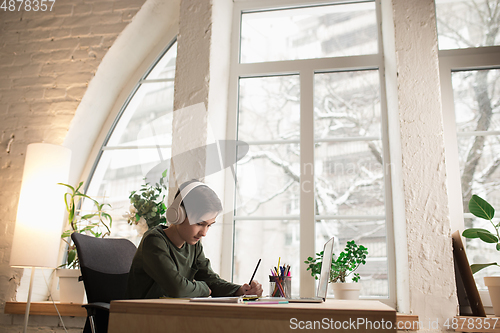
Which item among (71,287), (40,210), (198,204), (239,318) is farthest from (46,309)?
(239,318)

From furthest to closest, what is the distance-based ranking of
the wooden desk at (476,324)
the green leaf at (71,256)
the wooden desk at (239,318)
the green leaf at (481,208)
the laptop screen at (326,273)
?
the green leaf at (71,256) → the green leaf at (481,208) → the wooden desk at (476,324) → the laptop screen at (326,273) → the wooden desk at (239,318)

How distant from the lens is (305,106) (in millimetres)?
2959

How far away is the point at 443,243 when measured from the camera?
232 centimetres

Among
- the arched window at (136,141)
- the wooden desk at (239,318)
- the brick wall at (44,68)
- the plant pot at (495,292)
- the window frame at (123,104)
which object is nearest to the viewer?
the wooden desk at (239,318)

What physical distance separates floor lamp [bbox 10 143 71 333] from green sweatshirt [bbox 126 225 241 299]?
0.96 meters

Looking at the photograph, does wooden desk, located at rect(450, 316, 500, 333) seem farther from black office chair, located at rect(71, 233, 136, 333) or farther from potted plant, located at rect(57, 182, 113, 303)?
potted plant, located at rect(57, 182, 113, 303)

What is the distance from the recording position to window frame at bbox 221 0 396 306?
2.69 meters

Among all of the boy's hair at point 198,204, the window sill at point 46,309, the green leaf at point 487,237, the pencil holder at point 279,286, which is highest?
the boy's hair at point 198,204

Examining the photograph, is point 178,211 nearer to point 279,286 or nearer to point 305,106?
point 279,286

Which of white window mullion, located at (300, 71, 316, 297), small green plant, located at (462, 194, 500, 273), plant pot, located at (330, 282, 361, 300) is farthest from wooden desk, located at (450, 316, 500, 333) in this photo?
white window mullion, located at (300, 71, 316, 297)

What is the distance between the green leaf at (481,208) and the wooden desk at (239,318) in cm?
153

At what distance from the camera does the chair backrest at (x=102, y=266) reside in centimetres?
182

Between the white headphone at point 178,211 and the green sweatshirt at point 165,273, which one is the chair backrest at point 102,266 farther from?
the white headphone at point 178,211

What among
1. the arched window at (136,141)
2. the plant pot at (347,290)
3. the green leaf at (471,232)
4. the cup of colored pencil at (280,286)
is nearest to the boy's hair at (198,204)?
the cup of colored pencil at (280,286)
